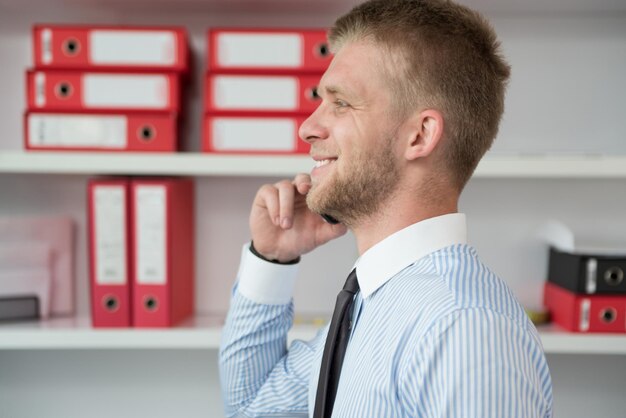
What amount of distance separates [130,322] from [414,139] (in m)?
0.90

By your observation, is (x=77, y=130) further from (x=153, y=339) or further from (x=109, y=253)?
(x=153, y=339)

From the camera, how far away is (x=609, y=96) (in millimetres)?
1587

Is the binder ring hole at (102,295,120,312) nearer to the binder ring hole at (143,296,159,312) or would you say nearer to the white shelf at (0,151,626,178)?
the binder ring hole at (143,296,159,312)

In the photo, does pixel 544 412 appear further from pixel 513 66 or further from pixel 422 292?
pixel 513 66

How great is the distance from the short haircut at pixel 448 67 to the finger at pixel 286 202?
0.29 m

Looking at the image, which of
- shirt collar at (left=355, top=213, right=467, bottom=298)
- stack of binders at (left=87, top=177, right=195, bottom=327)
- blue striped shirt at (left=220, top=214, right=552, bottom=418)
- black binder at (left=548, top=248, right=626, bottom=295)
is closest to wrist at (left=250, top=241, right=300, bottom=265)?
blue striped shirt at (left=220, top=214, right=552, bottom=418)

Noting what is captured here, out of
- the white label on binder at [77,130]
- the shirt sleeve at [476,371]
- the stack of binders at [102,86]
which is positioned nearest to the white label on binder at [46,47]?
the stack of binders at [102,86]

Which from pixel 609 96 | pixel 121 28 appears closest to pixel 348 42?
pixel 121 28

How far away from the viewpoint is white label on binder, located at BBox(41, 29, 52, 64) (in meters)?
1.33

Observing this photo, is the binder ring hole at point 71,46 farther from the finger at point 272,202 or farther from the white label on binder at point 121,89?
the finger at point 272,202

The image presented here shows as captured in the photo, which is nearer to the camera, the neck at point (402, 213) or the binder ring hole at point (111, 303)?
the neck at point (402, 213)

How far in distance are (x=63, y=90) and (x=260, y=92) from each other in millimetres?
434

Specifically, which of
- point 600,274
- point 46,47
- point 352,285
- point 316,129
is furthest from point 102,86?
point 600,274

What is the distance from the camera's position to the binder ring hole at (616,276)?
1.38m
